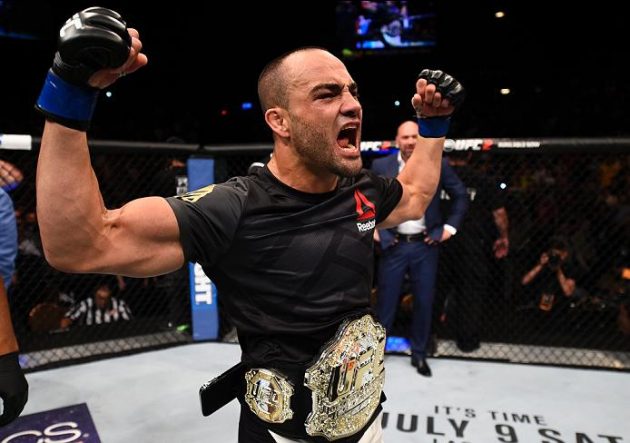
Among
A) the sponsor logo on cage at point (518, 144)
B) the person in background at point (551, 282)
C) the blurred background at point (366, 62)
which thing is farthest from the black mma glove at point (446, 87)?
the blurred background at point (366, 62)

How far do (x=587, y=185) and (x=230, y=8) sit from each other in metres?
7.22

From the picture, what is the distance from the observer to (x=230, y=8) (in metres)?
9.13

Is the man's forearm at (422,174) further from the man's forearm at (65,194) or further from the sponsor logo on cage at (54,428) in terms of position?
the sponsor logo on cage at (54,428)

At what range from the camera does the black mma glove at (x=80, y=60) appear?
70 cm

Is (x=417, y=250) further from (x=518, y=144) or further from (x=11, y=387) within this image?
(x=11, y=387)

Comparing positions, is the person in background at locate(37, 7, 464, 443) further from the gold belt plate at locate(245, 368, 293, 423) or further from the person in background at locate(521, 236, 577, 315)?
the person in background at locate(521, 236, 577, 315)

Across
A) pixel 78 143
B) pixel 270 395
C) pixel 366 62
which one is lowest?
pixel 270 395

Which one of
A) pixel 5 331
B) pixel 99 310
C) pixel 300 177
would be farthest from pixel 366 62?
pixel 300 177

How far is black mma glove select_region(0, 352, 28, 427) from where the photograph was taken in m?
1.60

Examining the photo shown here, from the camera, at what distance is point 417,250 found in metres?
2.98

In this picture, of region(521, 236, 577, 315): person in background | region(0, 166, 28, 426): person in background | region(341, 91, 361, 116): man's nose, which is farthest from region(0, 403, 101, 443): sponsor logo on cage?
region(521, 236, 577, 315): person in background

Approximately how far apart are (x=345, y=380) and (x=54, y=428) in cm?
180

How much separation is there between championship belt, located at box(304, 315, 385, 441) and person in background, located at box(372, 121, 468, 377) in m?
1.84

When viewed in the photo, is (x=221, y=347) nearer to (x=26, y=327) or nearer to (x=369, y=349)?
(x=26, y=327)
